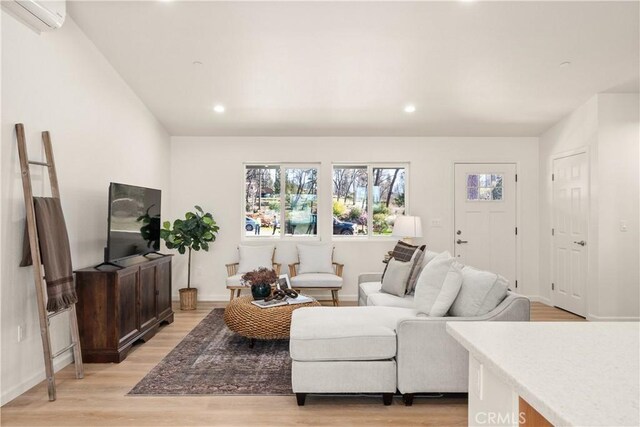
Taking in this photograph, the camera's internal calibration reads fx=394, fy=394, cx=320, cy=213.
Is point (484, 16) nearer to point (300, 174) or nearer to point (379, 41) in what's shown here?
point (379, 41)

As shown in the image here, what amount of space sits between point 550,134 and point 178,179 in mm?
5382

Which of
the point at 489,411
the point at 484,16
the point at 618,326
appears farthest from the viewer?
the point at 484,16

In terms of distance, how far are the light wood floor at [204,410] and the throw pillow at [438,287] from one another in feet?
2.00

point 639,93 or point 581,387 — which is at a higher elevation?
point 639,93

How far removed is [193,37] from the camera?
12.0 ft

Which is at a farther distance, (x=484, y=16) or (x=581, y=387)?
(x=484, y=16)

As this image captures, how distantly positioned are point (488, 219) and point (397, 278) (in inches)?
108

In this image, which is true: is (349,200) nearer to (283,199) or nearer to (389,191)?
(389,191)

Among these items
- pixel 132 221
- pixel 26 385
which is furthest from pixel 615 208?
pixel 26 385

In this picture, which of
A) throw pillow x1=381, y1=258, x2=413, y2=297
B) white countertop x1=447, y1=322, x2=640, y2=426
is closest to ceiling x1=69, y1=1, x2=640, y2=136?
throw pillow x1=381, y1=258, x2=413, y2=297

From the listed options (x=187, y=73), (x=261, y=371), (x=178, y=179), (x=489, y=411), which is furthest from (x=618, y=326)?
(x=178, y=179)

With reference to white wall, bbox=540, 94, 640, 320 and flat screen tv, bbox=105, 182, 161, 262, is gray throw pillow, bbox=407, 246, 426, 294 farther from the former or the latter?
flat screen tv, bbox=105, 182, 161, 262

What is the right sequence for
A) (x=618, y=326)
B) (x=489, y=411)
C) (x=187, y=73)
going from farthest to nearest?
(x=187, y=73) < (x=618, y=326) < (x=489, y=411)

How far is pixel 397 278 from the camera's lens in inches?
151
